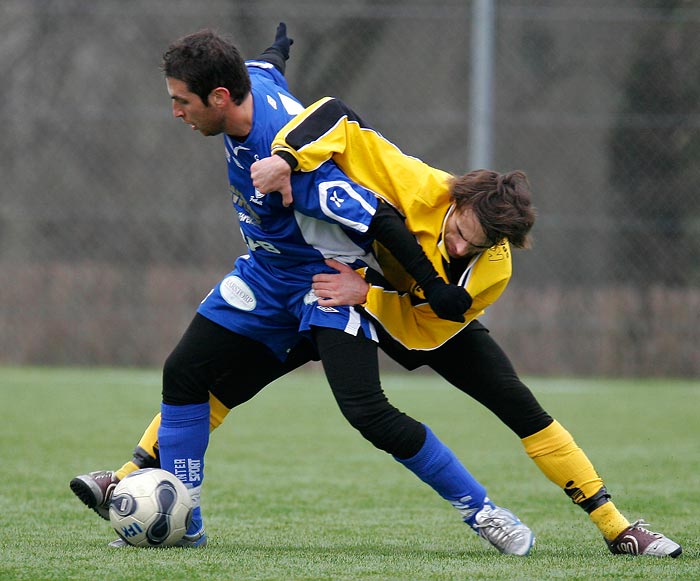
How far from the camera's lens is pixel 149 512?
3.92 m

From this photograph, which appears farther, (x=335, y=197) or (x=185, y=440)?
(x=185, y=440)

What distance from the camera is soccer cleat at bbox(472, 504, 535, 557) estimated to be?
156 inches

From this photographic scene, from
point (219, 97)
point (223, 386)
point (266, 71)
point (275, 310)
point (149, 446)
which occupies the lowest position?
point (149, 446)

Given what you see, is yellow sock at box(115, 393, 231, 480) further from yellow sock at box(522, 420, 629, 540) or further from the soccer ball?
yellow sock at box(522, 420, 629, 540)

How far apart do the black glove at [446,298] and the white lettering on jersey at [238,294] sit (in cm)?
66

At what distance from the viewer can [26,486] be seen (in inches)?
212

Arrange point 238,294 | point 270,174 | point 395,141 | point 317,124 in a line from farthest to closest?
1. point 395,141
2. point 238,294
3. point 317,124
4. point 270,174

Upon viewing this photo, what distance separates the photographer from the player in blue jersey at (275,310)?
3.88m

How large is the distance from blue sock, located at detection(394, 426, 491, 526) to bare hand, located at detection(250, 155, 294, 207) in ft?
3.18

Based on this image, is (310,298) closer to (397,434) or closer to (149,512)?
(397,434)

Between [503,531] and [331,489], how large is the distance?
5.60 feet

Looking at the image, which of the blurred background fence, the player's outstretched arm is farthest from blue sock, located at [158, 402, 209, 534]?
the blurred background fence

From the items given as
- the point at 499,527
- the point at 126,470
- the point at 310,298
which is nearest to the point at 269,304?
the point at 310,298

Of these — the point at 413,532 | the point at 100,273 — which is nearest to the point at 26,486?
the point at 413,532
